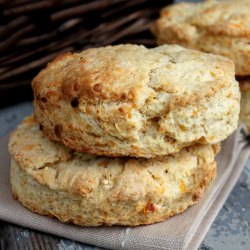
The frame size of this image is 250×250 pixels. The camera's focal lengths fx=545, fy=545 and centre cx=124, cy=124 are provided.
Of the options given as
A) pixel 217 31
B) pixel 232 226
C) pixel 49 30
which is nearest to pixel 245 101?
pixel 217 31

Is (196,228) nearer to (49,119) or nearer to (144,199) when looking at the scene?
(144,199)

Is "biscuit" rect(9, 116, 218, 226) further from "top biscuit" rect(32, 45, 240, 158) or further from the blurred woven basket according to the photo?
the blurred woven basket

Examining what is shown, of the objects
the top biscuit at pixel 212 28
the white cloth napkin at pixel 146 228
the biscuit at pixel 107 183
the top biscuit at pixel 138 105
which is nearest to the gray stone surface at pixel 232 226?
the white cloth napkin at pixel 146 228

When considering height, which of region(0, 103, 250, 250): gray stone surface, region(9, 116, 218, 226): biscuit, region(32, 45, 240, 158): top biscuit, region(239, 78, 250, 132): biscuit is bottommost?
region(0, 103, 250, 250): gray stone surface

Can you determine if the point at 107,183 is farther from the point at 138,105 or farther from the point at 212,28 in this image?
the point at 212,28

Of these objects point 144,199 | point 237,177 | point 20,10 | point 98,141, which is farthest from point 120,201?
point 20,10

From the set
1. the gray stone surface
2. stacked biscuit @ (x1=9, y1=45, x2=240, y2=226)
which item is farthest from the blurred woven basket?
the gray stone surface
